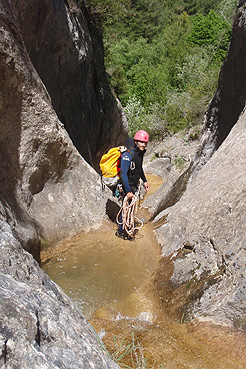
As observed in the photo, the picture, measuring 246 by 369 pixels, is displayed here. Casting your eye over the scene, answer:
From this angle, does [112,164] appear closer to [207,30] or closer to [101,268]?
[101,268]

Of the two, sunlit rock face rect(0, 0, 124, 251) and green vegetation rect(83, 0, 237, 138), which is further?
green vegetation rect(83, 0, 237, 138)

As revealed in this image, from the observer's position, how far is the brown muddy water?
2.83 metres

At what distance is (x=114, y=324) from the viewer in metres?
3.64

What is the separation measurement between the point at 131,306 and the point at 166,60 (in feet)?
126

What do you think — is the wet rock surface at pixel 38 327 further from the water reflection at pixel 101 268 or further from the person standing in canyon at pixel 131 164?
the person standing in canyon at pixel 131 164

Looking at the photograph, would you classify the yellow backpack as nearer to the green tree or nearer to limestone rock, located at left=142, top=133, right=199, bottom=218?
limestone rock, located at left=142, top=133, right=199, bottom=218

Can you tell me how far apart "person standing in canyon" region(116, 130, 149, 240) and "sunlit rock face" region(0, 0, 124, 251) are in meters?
0.99

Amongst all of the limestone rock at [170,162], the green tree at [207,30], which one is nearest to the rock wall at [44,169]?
the limestone rock at [170,162]

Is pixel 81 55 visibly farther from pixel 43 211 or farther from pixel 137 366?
pixel 137 366

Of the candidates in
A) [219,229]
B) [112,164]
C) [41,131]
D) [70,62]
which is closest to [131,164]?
[112,164]

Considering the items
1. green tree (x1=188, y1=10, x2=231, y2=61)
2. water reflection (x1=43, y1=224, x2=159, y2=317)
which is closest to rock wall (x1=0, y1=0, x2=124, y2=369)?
water reflection (x1=43, y1=224, x2=159, y2=317)

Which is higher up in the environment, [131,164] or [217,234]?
[131,164]

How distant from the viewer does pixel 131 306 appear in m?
4.27

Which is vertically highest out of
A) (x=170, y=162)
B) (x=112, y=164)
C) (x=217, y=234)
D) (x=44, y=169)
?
(x=44, y=169)
